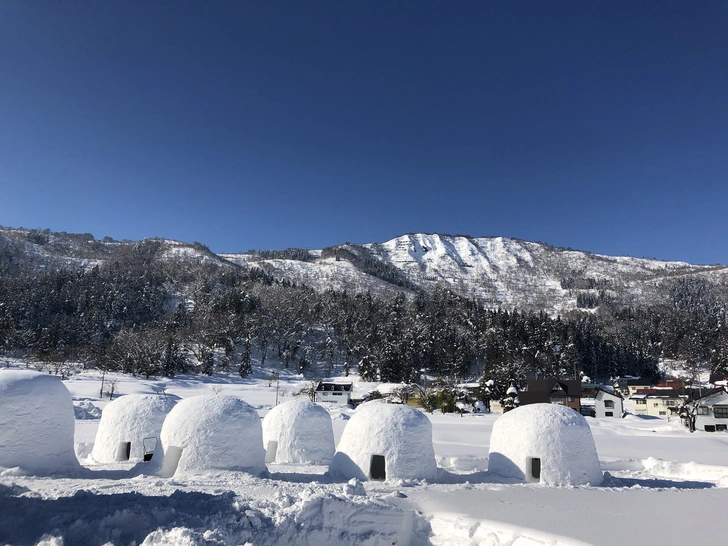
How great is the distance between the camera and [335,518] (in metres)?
9.69

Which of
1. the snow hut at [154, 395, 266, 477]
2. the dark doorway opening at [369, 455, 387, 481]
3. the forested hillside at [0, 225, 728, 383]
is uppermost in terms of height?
the forested hillside at [0, 225, 728, 383]

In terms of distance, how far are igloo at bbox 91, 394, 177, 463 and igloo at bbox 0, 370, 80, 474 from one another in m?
2.89

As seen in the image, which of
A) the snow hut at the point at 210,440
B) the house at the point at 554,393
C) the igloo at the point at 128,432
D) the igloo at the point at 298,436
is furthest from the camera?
the house at the point at 554,393

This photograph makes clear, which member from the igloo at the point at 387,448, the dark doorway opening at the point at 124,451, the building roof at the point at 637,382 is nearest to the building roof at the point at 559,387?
the building roof at the point at 637,382

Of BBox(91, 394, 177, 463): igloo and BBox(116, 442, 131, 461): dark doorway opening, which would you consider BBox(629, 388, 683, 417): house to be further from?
BBox(116, 442, 131, 461): dark doorway opening

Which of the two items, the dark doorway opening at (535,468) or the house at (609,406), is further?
the house at (609,406)

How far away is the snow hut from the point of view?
13.7m

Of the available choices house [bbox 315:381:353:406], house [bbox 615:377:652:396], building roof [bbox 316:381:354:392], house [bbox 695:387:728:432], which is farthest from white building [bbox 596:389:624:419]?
building roof [bbox 316:381:354:392]

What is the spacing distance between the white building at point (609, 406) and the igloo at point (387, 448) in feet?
127

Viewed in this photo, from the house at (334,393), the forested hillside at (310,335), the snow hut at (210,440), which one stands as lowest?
the house at (334,393)

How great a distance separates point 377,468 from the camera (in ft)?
48.1

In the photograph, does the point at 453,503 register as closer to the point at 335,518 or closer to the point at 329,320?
the point at 335,518

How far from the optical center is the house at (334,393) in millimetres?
48869

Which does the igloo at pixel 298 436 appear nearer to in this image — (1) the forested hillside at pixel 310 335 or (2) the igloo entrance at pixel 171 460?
(2) the igloo entrance at pixel 171 460
